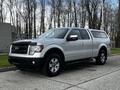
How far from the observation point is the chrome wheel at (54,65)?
318 inches

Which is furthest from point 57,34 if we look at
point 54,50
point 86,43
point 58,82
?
point 58,82

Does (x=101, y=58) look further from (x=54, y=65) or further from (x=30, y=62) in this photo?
(x=30, y=62)

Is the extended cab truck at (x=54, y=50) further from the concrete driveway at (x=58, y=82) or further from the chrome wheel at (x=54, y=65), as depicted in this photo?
the concrete driveway at (x=58, y=82)

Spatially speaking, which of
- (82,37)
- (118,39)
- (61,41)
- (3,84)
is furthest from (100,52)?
(118,39)

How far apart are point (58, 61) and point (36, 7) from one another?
4060 centimetres

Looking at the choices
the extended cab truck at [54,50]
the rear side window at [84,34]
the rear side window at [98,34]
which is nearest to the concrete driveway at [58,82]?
the extended cab truck at [54,50]

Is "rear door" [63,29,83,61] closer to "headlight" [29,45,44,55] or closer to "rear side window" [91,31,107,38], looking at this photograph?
"headlight" [29,45,44,55]

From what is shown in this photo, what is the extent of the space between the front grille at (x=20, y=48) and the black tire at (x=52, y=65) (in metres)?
0.88

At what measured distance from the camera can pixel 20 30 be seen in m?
49.8

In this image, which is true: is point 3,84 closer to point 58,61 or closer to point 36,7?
point 58,61

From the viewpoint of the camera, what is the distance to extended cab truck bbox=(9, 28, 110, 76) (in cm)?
774

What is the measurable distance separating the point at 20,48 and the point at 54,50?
1.32 metres

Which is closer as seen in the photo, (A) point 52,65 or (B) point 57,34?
(A) point 52,65

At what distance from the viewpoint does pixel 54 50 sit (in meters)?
8.28
